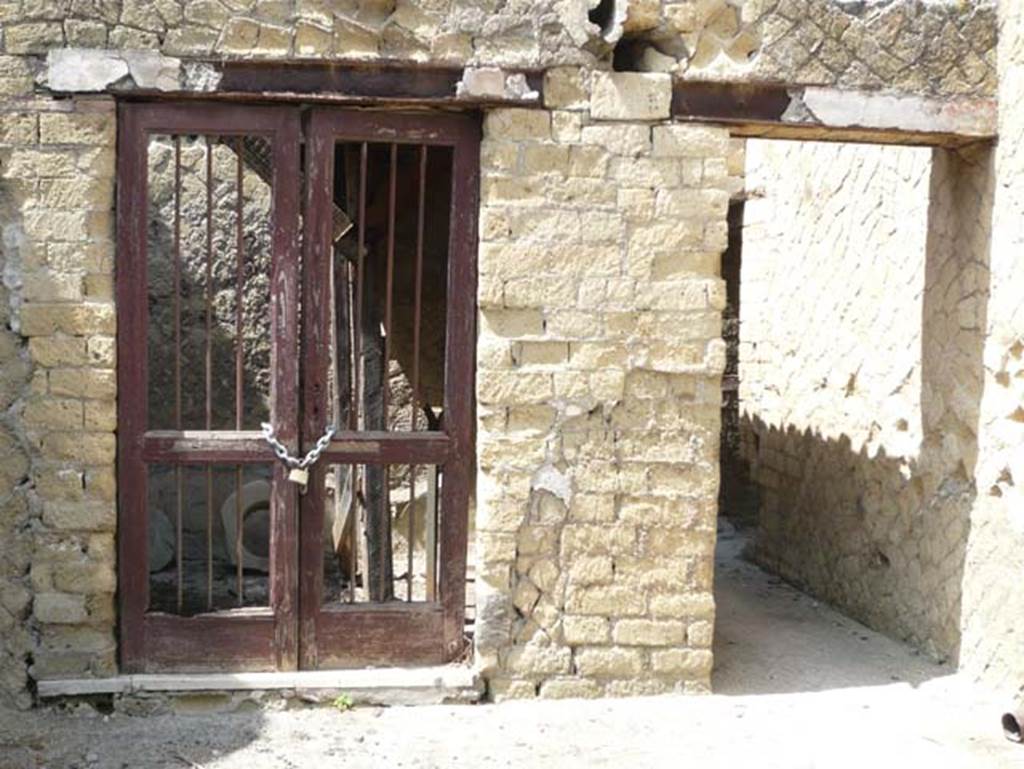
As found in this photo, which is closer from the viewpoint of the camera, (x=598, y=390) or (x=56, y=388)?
(x=56, y=388)

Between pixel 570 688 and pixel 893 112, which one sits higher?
pixel 893 112

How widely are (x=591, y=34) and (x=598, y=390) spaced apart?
147cm

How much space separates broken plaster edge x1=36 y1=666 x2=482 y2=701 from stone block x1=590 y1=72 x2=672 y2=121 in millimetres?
2430

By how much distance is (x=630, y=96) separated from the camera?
17.1 feet

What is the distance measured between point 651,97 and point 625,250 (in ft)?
2.11

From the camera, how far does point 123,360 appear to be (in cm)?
512

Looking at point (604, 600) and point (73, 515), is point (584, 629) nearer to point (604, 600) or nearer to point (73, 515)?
point (604, 600)

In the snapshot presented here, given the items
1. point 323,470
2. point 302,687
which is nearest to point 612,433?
point 323,470

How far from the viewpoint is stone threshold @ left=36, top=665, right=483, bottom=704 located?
16.8 feet

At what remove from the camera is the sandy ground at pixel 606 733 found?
4.74 meters

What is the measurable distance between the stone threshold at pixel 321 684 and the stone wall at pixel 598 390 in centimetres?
18

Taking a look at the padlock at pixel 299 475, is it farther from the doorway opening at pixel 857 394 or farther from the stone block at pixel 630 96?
the doorway opening at pixel 857 394

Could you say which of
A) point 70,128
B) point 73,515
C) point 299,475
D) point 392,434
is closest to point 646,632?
point 392,434

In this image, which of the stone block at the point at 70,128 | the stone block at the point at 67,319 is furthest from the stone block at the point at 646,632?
the stone block at the point at 70,128
